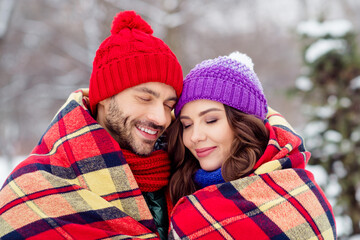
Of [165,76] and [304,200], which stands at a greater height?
[165,76]

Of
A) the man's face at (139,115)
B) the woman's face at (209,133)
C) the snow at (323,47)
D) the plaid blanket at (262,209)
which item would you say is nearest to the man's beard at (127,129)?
the man's face at (139,115)

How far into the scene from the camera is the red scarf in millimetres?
2158

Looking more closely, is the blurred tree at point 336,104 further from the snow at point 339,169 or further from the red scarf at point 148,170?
the red scarf at point 148,170

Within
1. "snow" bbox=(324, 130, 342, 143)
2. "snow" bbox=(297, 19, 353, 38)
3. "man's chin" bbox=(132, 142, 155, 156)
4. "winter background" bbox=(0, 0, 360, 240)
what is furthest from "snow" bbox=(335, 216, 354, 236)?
"winter background" bbox=(0, 0, 360, 240)

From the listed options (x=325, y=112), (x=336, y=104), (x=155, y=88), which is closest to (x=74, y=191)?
(x=155, y=88)

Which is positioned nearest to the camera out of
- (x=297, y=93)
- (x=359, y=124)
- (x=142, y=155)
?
(x=142, y=155)

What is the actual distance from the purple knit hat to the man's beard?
332 mm

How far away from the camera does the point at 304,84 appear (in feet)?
15.2

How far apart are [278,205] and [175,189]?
0.72 metres

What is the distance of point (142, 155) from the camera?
87.7 inches

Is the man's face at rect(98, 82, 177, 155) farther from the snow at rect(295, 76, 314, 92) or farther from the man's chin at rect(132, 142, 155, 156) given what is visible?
the snow at rect(295, 76, 314, 92)

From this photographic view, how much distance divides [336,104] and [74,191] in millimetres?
3613

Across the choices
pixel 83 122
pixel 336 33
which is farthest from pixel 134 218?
pixel 336 33

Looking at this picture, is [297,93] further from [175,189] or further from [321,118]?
[175,189]
